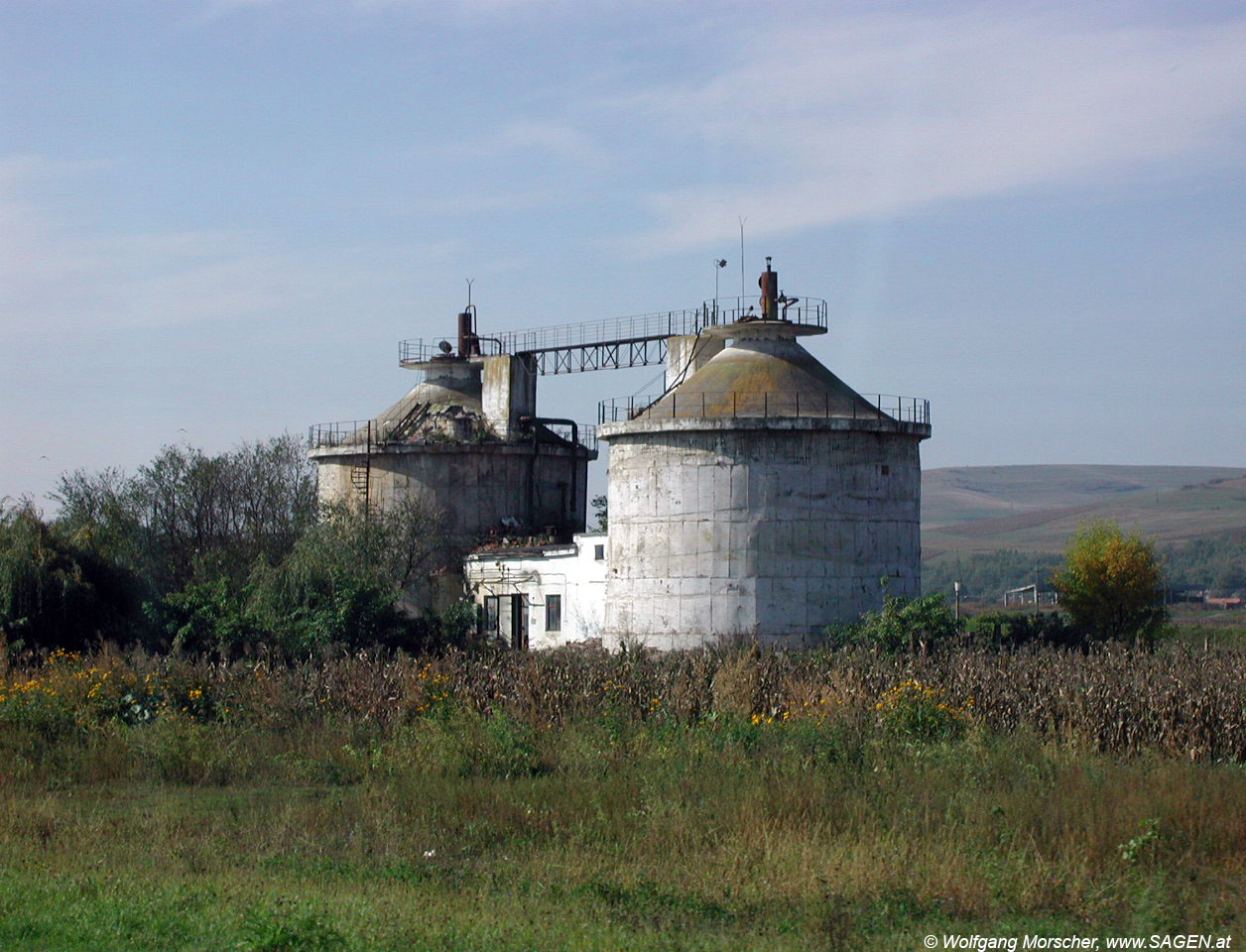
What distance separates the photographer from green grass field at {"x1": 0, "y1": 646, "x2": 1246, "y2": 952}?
36.3ft

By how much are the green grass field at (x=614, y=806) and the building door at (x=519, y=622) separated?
18.8m

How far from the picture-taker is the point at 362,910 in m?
11.0

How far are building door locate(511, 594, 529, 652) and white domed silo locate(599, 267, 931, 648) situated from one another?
22.1ft

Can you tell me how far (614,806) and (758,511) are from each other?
791 inches

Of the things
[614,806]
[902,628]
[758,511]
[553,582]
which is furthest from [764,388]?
[614,806]

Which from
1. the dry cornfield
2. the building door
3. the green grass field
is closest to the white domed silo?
the building door

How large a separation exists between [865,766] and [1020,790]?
201 cm

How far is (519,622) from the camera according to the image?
4316 cm

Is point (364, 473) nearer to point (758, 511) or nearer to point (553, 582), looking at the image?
point (553, 582)

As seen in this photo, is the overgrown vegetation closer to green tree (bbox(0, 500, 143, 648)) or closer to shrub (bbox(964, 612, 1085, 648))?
green tree (bbox(0, 500, 143, 648))

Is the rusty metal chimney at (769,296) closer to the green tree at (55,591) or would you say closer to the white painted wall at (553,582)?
the white painted wall at (553,582)

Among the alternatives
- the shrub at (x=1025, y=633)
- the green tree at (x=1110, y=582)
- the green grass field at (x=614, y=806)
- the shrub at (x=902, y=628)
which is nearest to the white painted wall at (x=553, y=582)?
the shrub at (x=902, y=628)

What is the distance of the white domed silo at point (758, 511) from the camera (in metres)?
34.5

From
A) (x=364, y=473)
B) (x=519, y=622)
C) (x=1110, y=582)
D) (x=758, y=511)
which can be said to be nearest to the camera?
(x=758, y=511)
